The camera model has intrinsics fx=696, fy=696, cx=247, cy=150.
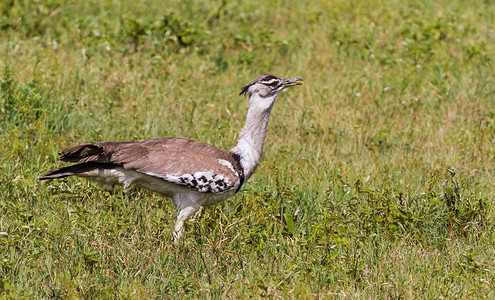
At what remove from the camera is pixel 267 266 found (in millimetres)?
5008

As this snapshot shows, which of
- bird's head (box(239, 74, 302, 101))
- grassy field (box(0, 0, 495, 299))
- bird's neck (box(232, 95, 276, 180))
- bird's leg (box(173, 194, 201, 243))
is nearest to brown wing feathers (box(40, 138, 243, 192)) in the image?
bird's neck (box(232, 95, 276, 180))

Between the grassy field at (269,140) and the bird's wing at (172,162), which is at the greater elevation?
the bird's wing at (172,162)

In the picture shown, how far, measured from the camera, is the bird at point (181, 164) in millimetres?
5488

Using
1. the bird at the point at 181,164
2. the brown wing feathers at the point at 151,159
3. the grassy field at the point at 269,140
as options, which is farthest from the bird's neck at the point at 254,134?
the grassy field at the point at 269,140

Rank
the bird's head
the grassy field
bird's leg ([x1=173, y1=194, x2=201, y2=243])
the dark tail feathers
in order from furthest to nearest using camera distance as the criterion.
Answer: the bird's head, bird's leg ([x1=173, y1=194, x2=201, y2=243]), the dark tail feathers, the grassy field

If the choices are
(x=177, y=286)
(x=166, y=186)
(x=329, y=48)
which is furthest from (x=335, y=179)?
(x=329, y=48)

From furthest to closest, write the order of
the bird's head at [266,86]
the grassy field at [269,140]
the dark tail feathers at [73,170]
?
the bird's head at [266,86] < the dark tail feathers at [73,170] < the grassy field at [269,140]

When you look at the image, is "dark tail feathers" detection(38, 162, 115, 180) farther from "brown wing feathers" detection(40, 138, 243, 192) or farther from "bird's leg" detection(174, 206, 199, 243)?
"bird's leg" detection(174, 206, 199, 243)

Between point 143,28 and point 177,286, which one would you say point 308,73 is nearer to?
point 143,28

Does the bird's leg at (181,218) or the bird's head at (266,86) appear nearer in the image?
the bird's leg at (181,218)

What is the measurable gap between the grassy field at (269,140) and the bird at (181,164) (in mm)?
188

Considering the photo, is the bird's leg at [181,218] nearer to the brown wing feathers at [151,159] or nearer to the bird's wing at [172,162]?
the bird's wing at [172,162]

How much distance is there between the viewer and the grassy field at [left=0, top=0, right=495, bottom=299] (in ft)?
16.2

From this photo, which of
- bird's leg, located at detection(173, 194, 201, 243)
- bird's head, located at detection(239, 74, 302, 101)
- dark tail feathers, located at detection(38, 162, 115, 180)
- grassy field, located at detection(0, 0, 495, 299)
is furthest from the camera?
bird's head, located at detection(239, 74, 302, 101)
